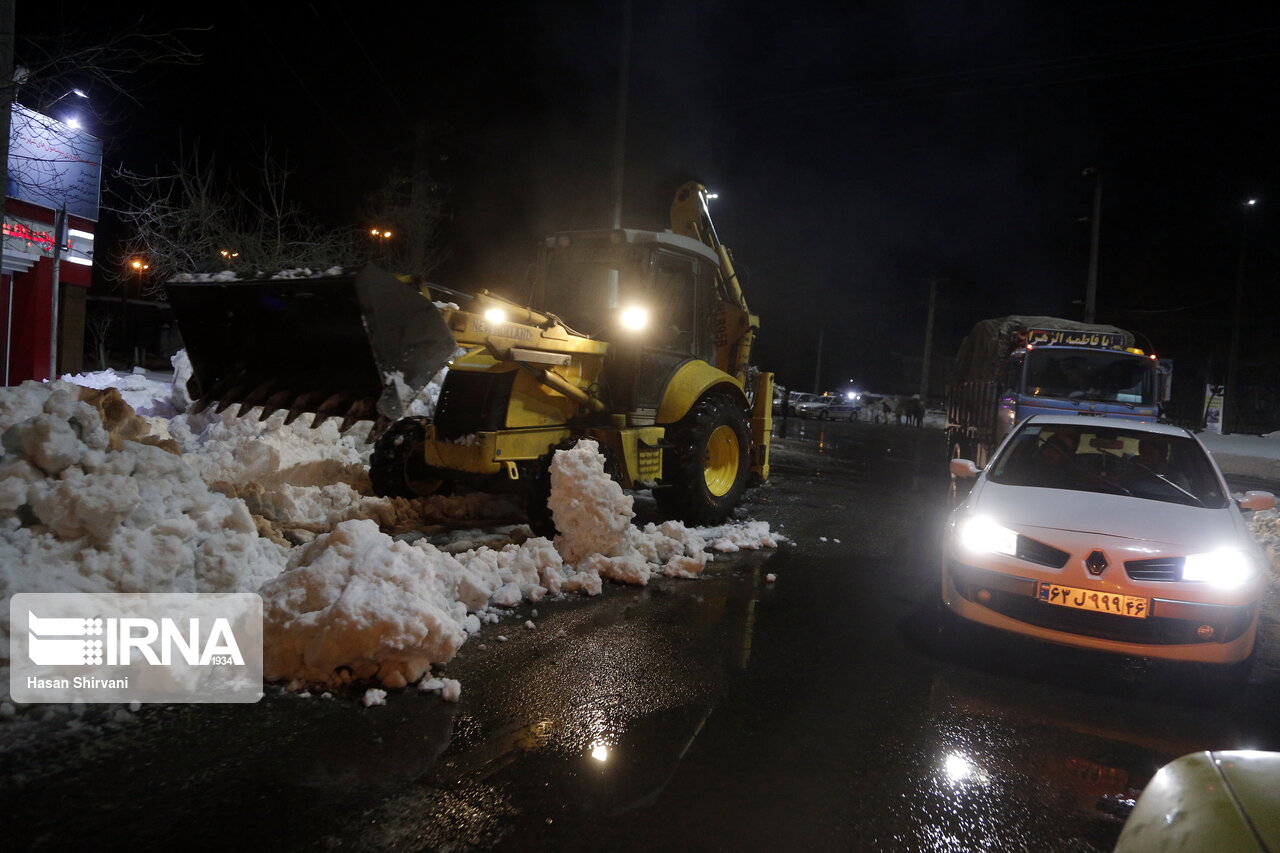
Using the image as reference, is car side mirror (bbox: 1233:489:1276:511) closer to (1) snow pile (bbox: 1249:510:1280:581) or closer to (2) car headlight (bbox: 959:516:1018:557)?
(2) car headlight (bbox: 959:516:1018:557)

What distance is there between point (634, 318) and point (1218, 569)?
5140 mm

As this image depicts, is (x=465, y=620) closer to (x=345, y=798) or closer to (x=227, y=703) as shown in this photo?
(x=227, y=703)

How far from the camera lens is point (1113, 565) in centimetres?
422

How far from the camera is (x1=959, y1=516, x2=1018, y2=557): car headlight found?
14.9ft

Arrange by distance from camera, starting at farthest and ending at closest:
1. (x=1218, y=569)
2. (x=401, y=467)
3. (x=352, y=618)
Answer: (x=401, y=467) → (x=1218, y=569) → (x=352, y=618)

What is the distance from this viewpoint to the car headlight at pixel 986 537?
4.54m

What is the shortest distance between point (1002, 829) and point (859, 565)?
4.28 metres

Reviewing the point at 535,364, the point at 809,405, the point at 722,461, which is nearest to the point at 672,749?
the point at 535,364

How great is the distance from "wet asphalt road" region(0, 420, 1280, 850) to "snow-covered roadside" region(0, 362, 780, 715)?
0.27 meters

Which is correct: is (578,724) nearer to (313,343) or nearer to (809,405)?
(313,343)

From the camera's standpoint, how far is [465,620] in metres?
4.68

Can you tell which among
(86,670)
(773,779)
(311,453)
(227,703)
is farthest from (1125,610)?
(311,453)

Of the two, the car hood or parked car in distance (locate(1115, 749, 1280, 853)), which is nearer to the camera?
parked car in distance (locate(1115, 749, 1280, 853))

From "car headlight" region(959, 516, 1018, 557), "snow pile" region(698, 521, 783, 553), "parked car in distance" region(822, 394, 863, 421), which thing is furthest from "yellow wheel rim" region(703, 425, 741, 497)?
"parked car in distance" region(822, 394, 863, 421)
